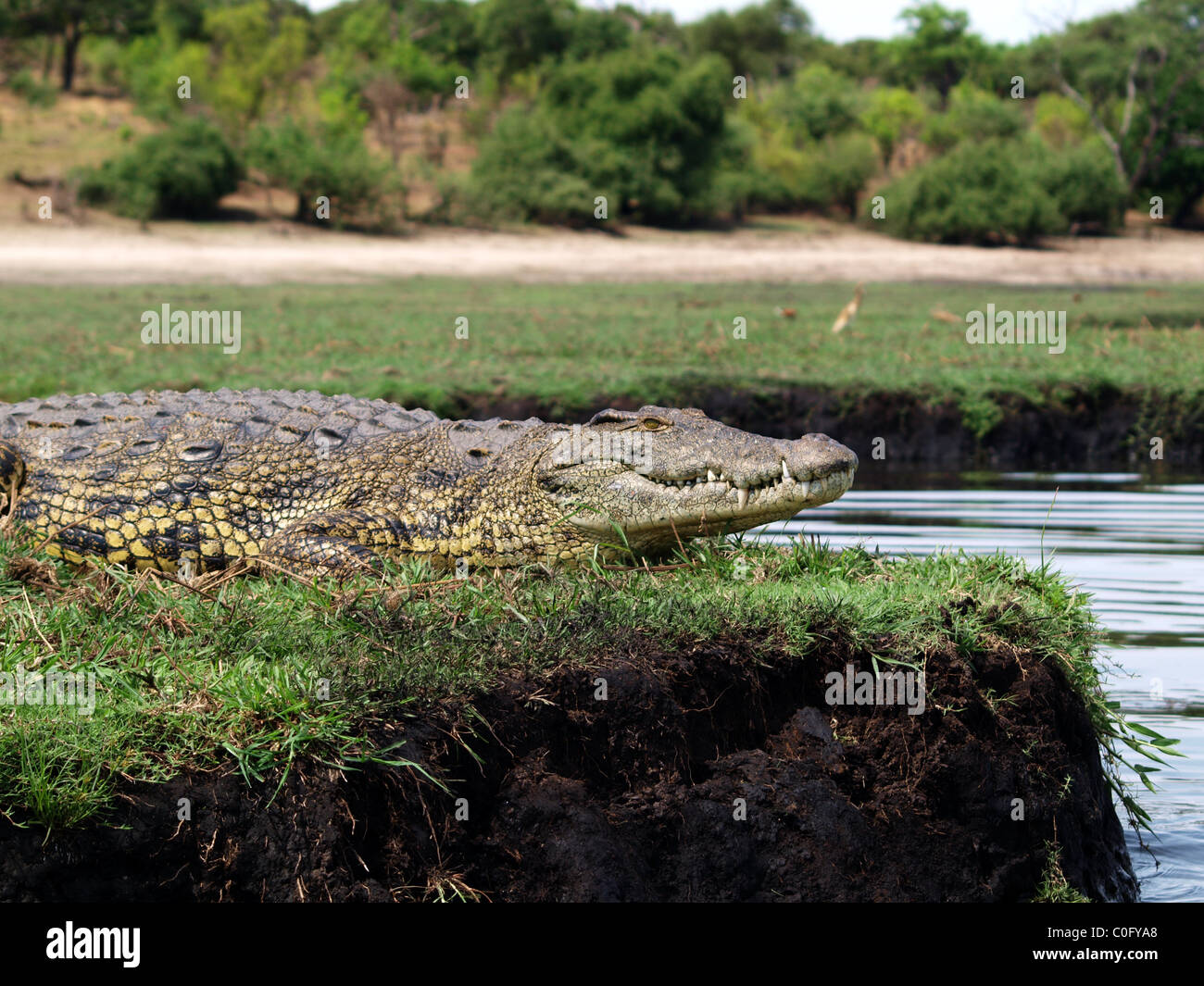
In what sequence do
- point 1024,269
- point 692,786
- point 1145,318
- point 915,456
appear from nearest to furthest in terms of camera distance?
point 692,786
point 915,456
point 1145,318
point 1024,269

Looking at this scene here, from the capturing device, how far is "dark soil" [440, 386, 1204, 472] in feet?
36.1

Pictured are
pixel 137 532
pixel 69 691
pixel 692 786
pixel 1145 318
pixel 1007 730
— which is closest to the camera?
pixel 69 691

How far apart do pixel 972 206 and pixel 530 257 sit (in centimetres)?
971

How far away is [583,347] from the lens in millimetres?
13758

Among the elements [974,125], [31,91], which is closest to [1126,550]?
[31,91]

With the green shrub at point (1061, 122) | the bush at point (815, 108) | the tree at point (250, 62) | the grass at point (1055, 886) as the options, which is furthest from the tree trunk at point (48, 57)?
the grass at point (1055, 886)

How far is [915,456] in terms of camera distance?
37.1ft

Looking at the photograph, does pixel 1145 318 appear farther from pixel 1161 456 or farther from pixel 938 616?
pixel 938 616

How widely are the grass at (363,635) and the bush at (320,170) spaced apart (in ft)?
65.7

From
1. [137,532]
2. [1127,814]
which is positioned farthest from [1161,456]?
[137,532]

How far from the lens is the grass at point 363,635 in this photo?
3.38 metres

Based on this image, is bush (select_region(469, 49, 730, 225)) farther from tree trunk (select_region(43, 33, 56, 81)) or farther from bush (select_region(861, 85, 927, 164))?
tree trunk (select_region(43, 33, 56, 81))

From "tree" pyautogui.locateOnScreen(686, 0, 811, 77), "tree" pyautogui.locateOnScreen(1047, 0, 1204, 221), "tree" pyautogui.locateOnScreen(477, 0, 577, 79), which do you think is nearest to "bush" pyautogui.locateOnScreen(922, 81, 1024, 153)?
"tree" pyautogui.locateOnScreen(1047, 0, 1204, 221)
